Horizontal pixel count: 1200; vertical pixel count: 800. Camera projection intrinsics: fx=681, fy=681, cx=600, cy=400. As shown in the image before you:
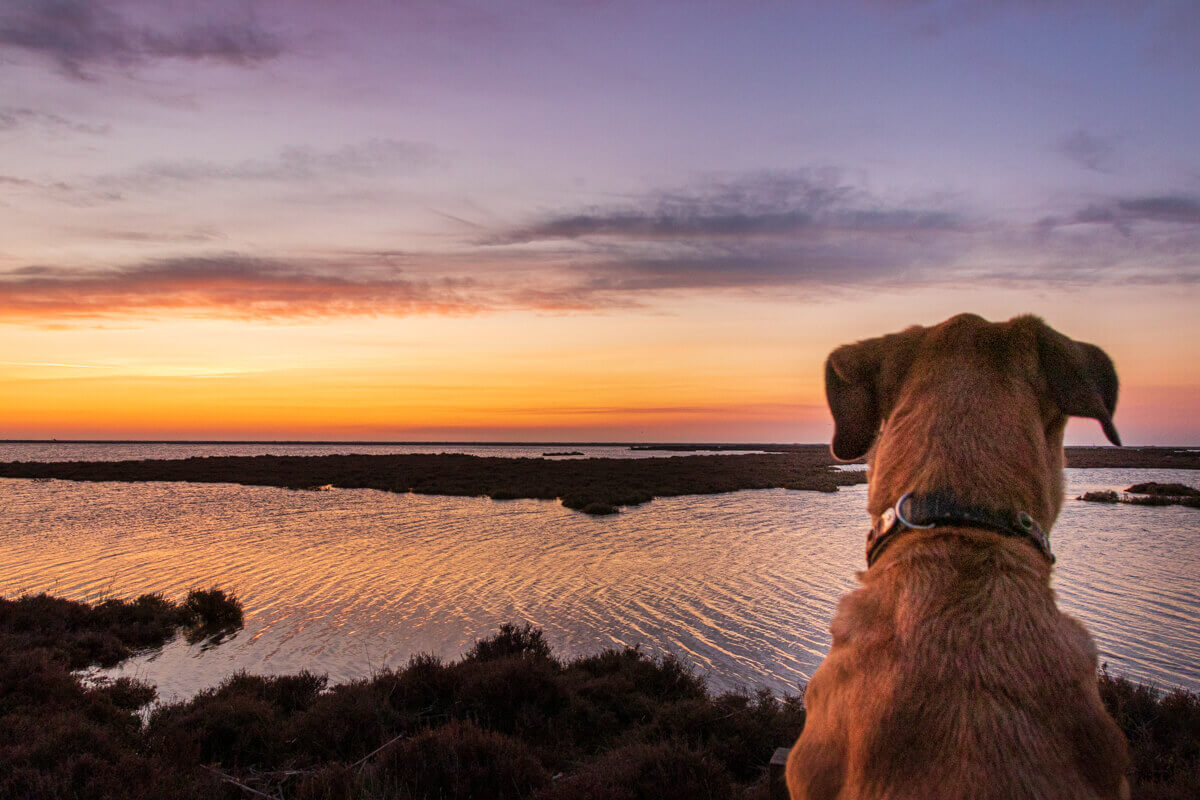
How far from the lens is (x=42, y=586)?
14336 millimetres

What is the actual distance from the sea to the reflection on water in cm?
6

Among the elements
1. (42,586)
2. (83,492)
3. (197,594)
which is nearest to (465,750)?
(197,594)

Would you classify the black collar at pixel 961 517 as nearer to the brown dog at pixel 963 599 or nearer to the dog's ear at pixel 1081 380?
the brown dog at pixel 963 599

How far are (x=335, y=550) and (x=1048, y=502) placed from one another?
64.3ft

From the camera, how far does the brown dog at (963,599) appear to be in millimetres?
1485

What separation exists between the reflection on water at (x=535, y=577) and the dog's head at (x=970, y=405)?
7452 mm

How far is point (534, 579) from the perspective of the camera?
1495 centimetres

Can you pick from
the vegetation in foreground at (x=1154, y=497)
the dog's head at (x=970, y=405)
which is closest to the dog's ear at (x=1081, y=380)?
the dog's head at (x=970, y=405)

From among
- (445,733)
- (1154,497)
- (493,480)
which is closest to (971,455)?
(445,733)

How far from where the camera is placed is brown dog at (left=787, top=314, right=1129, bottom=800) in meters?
1.49

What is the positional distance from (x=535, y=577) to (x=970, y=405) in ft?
46.2

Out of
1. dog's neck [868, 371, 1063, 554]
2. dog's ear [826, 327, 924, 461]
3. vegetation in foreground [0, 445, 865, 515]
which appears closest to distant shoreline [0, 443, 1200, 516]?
vegetation in foreground [0, 445, 865, 515]

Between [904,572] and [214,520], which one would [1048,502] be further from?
[214,520]

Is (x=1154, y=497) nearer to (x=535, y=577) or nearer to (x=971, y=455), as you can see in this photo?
(x=535, y=577)
